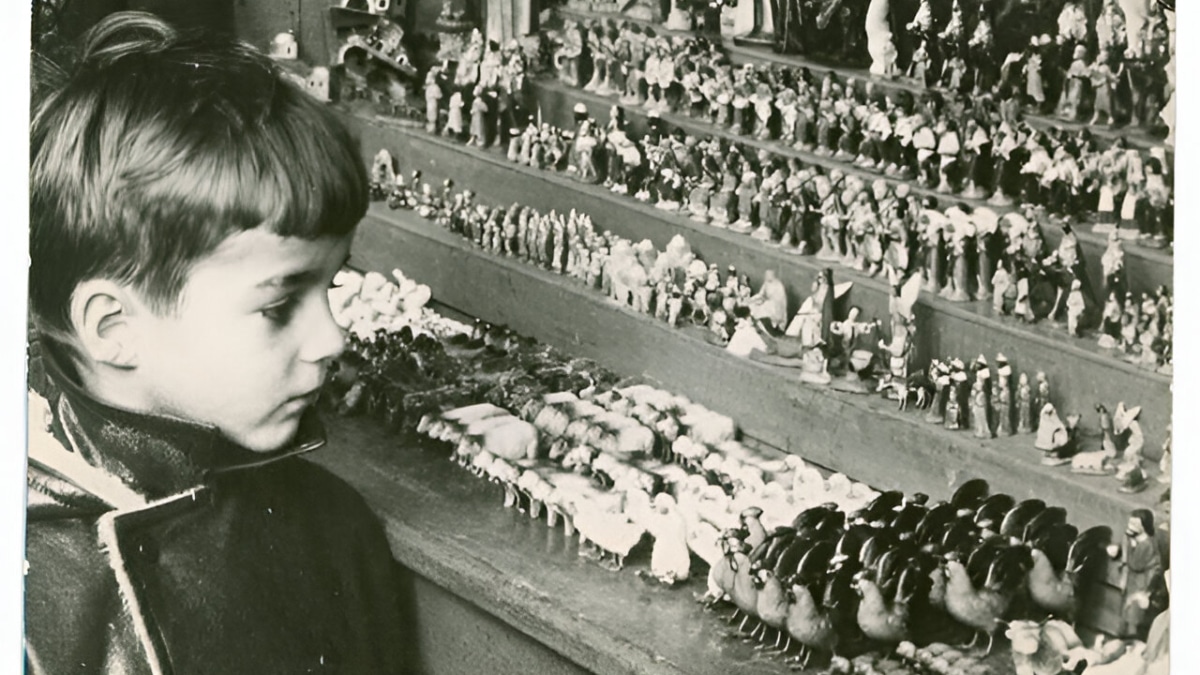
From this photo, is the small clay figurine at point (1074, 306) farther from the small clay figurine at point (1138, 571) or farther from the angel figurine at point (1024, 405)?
the small clay figurine at point (1138, 571)

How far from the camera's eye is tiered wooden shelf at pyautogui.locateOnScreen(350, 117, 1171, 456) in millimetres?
5324

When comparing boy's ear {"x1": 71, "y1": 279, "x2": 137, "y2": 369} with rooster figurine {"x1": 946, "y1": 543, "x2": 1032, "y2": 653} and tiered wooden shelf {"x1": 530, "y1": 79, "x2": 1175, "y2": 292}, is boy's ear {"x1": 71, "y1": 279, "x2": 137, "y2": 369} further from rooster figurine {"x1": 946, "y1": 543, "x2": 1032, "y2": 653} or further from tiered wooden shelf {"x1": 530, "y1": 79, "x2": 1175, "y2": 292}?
rooster figurine {"x1": 946, "y1": 543, "x2": 1032, "y2": 653}

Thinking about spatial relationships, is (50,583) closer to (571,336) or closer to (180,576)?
(180,576)

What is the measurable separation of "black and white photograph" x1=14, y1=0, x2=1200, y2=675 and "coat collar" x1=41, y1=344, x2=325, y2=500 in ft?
0.04

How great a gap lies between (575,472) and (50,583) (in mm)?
1781

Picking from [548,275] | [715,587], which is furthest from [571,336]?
[715,587]

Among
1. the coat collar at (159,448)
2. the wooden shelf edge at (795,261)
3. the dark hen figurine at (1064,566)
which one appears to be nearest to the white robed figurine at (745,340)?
the wooden shelf edge at (795,261)

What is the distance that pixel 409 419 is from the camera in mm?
5859

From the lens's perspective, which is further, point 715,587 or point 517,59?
Result: point 517,59

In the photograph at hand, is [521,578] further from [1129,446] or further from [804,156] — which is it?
[1129,446]

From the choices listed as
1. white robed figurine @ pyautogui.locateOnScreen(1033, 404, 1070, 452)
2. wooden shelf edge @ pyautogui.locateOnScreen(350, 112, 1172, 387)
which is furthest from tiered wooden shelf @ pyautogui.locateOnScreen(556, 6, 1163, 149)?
white robed figurine @ pyautogui.locateOnScreen(1033, 404, 1070, 452)

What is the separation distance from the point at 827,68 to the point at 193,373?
2.26 meters

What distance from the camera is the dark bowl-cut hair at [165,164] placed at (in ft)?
18.4

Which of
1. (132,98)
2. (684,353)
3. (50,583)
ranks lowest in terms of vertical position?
(50,583)
